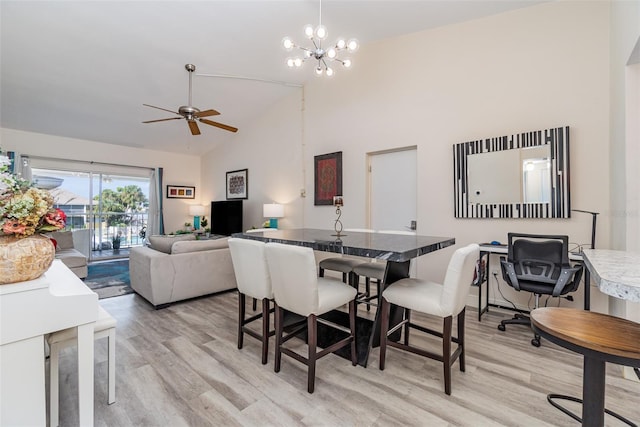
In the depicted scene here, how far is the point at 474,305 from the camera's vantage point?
129 inches

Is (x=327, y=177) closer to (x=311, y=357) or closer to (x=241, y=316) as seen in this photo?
(x=241, y=316)

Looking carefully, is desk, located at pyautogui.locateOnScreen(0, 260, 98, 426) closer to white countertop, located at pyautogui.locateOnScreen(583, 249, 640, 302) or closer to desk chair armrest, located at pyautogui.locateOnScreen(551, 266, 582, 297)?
white countertop, located at pyautogui.locateOnScreen(583, 249, 640, 302)

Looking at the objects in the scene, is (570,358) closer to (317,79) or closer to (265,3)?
(265,3)

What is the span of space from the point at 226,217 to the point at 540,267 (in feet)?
18.5

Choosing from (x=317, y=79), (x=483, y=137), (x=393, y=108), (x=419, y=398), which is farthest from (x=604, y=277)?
(x=317, y=79)

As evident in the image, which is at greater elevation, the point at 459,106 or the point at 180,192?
the point at 459,106

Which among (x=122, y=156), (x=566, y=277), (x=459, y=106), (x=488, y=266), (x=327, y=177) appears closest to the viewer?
(x=566, y=277)

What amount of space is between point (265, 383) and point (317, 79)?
15.3 feet

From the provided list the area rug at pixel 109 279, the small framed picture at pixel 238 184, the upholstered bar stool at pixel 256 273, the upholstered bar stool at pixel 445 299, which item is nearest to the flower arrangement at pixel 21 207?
the upholstered bar stool at pixel 256 273

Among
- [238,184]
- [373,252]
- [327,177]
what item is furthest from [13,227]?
[238,184]

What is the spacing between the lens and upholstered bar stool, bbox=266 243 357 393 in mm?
1699

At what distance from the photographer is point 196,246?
344cm

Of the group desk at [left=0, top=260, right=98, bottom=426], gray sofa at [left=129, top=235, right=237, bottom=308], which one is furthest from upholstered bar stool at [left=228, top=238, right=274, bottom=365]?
gray sofa at [left=129, top=235, right=237, bottom=308]

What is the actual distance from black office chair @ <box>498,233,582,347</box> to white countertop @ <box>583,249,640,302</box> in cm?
130
